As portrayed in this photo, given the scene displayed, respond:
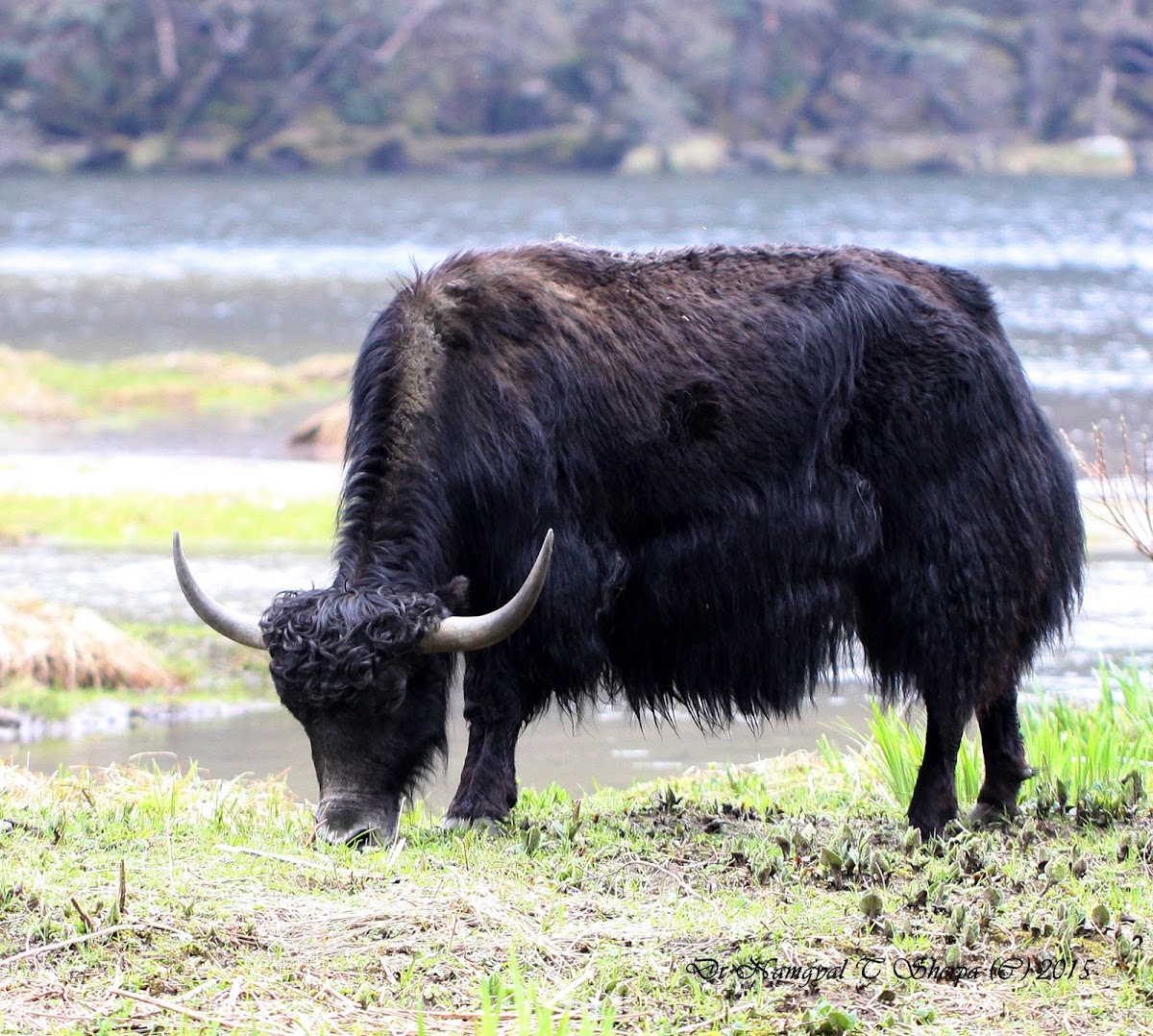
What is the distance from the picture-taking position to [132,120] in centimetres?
6456

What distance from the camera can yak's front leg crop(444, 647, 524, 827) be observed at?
518cm

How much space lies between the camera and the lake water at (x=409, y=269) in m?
8.85

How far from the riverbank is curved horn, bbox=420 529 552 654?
58cm

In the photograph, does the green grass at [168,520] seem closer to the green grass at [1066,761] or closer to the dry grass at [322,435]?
the dry grass at [322,435]

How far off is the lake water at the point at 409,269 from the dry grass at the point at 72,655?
822mm

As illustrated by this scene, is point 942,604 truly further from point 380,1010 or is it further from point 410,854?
point 380,1010

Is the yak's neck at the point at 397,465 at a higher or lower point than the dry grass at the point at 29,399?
higher

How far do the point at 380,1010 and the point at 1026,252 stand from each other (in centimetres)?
4345

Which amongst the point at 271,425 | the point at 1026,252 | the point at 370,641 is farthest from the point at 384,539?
the point at 1026,252

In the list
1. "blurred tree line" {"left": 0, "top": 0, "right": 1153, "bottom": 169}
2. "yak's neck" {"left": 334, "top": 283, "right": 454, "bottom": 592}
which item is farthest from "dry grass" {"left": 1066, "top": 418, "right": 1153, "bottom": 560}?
"blurred tree line" {"left": 0, "top": 0, "right": 1153, "bottom": 169}

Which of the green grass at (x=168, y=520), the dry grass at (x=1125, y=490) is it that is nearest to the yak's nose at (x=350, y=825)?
the dry grass at (x=1125, y=490)

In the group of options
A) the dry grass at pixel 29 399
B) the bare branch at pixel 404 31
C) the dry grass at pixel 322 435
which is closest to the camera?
the dry grass at pixel 322 435

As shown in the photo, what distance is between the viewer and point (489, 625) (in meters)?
4.71

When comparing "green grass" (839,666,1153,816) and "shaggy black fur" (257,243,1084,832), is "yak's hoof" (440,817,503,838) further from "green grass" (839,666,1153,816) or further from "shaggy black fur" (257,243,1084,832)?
"green grass" (839,666,1153,816)
